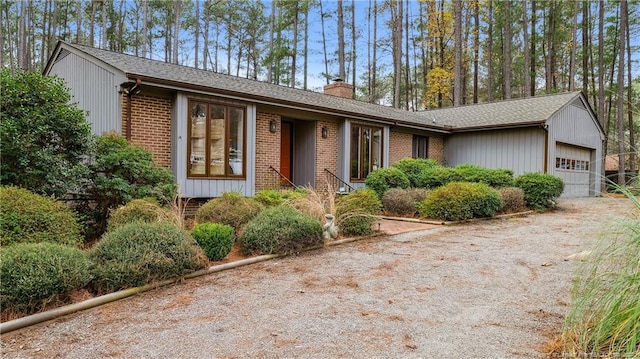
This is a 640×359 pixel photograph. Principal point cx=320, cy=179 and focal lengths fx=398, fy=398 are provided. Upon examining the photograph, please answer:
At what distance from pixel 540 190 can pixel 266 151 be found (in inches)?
299

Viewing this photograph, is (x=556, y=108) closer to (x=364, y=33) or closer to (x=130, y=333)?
(x=130, y=333)

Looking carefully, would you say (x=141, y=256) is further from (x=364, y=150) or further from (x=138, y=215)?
(x=364, y=150)

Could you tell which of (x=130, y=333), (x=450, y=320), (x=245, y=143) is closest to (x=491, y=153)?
(x=245, y=143)

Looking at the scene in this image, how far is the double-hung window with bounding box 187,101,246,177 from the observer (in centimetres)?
875

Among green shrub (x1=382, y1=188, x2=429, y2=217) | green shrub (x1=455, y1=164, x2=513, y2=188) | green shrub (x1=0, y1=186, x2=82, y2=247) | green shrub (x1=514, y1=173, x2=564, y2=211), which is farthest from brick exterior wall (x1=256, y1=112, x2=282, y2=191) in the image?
green shrub (x1=514, y1=173, x2=564, y2=211)

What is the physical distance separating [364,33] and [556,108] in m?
18.6

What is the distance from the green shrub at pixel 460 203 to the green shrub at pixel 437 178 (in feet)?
5.82

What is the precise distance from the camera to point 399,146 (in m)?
14.7

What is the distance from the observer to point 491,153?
15562 mm

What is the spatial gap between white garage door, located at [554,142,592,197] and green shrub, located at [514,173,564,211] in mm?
4275

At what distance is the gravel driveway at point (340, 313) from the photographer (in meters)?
2.80

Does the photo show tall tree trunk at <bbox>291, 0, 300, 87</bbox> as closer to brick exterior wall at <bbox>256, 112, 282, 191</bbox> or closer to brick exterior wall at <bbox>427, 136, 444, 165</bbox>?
brick exterior wall at <bbox>427, 136, 444, 165</bbox>

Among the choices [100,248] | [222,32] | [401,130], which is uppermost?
[222,32]

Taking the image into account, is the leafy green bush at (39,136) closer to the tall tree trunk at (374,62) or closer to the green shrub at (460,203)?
the green shrub at (460,203)
